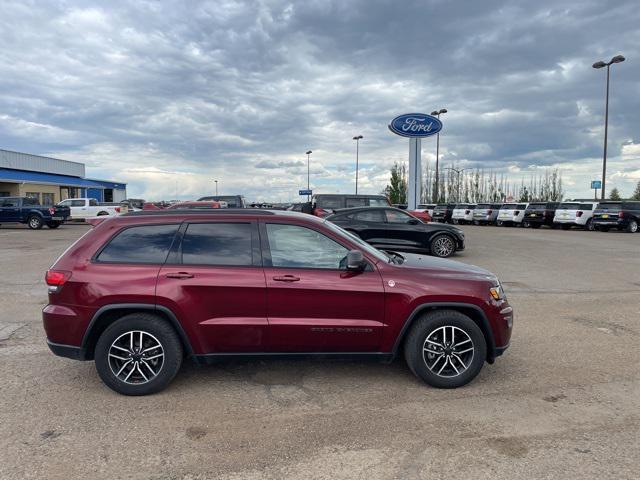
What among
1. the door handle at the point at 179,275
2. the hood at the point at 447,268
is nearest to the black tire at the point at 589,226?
the hood at the point at 447,268

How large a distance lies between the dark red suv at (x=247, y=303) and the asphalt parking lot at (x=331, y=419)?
34 centimetres

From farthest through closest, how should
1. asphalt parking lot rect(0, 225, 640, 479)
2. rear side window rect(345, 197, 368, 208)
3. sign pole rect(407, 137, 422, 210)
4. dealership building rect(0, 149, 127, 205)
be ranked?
dealership building rect(0, 149, 127, 205)
sign pole rect(407, 137, 422, 210)
rear side window rect(345, 197, 368, 208)
asphalt parking lot rect(0, 225, 640, 479)

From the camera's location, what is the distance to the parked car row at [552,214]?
85.3 ft

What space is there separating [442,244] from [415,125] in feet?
35.7

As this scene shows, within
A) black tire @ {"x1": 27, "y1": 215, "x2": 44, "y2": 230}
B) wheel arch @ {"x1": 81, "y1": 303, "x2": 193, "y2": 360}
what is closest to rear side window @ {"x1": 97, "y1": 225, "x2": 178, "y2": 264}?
wheel arch @ {"x1": 81, "y1": 303, "x2": 193, "y2": 360}

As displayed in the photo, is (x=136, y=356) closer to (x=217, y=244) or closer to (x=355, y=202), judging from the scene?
(x=217, y=244)

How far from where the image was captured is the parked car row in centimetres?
2600

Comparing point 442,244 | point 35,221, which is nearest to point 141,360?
point 442,244

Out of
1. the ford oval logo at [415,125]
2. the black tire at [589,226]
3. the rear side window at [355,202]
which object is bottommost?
the black tire at [589,226]

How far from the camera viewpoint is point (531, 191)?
74.8 m

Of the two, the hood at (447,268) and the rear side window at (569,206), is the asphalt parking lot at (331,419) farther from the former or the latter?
the rear side window at (569,206)

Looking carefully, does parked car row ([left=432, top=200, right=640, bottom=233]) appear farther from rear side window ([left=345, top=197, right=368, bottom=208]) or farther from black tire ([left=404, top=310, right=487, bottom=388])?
black tire ([left=404, top=310, right=487, bottom=388])

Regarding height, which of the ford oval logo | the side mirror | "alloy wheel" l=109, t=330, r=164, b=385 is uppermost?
the ford oval logo

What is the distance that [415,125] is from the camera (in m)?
22.6
